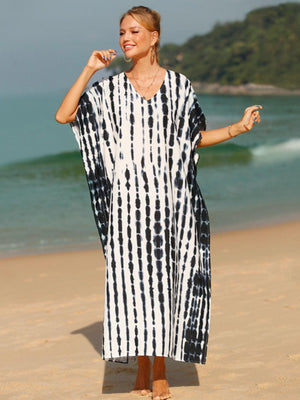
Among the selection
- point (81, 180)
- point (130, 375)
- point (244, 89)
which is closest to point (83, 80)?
point (130, 375)

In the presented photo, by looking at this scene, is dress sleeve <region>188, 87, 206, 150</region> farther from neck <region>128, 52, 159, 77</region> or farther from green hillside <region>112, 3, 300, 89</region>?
green hillside <region>112, 3, 300, 89</region>

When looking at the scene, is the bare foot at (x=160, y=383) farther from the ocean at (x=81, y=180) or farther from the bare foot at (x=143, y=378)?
the ocean at (x=81, y=180)

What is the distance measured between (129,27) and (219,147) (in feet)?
62.5

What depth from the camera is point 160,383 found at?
3.68 meters

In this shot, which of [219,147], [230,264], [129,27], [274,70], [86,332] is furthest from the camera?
[274,70]

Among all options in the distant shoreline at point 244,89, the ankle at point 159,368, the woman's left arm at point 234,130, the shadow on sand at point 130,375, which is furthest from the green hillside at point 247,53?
the ankle at point 159,368

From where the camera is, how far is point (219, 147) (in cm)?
2239

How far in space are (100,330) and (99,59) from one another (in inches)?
89.4

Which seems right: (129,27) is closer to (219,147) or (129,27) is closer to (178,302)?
(178,302)

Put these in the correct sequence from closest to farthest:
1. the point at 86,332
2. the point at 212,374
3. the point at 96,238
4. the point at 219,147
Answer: the point at 212,374 < the point at 86,332 < the point at 96,238 < the point at 219,147

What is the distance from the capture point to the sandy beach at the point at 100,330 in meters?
3.93

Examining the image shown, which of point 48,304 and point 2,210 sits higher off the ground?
point 48,304

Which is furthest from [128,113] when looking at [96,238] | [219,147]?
[219,147]

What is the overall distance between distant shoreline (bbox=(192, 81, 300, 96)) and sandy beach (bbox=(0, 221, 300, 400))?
3540cm
